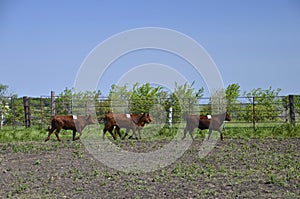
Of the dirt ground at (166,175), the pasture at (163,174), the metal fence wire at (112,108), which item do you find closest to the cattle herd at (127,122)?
the pasture at (163,174)

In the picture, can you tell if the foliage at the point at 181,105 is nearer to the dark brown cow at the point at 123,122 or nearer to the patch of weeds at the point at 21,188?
the dark brown cow at the point at 123,122

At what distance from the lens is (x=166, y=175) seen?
10.7 m

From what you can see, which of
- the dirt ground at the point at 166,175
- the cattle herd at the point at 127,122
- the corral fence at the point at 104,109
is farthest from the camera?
the corral fence at the point at 104,109

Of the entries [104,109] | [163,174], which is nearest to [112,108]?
[104,109]

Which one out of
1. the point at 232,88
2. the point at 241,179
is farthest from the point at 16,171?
the point at 232,88

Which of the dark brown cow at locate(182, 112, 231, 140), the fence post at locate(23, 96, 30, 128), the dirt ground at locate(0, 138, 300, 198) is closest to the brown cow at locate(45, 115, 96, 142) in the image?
the dirt ground at locate(0, 138, 300, 198)

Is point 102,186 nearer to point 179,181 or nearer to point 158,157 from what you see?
point 179,181

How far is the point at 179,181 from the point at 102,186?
1.58 metres

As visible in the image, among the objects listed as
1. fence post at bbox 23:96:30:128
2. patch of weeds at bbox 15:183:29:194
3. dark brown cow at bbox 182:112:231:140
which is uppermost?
fence post at bbox 23:96:30:128

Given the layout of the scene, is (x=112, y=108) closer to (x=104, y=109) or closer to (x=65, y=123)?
(x=104, y=109)

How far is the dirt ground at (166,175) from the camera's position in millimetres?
9000

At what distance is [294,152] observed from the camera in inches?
537

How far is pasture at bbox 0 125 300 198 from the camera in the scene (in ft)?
29.6

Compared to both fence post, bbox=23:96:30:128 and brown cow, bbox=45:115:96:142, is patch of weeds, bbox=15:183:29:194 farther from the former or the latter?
fence post, bbox=23:96:30:128
